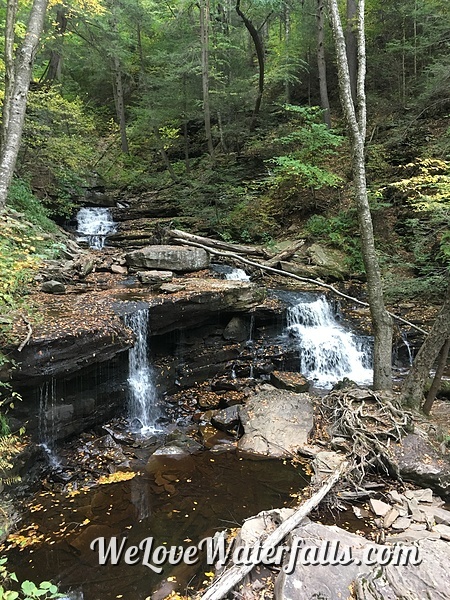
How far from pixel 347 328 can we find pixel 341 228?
16.6 ft

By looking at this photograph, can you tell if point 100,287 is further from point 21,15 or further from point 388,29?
point 388,29

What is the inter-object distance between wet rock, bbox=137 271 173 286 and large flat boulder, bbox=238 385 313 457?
4.23 metres

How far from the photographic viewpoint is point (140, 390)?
8.29 metres

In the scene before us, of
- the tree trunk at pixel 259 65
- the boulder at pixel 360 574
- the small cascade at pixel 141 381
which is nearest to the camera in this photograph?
the boulder at pixel 360 574

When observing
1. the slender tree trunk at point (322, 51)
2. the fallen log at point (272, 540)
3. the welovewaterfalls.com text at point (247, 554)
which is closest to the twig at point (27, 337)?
the welovewaterfalls.com text at point (247, 554)

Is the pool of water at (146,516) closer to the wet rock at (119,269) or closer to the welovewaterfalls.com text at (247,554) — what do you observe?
the welovewaterfalls.com text at (247,554)

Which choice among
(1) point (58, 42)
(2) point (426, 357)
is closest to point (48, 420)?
(2) point (426, 357)

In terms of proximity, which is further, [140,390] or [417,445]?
[140,390]

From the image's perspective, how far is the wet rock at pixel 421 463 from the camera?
5.28 metres

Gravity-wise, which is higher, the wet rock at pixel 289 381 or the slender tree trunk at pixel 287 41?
the slender tree trunk at pixel 287 41

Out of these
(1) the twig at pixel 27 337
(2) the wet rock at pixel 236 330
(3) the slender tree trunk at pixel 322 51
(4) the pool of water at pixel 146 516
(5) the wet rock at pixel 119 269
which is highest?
(3) the slender tree trunk at pixel 322 51

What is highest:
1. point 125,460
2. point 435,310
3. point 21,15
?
point 21,15

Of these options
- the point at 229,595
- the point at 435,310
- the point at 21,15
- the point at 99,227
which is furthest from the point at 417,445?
the point at 21,15

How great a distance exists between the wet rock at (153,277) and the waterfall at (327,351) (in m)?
3.48
